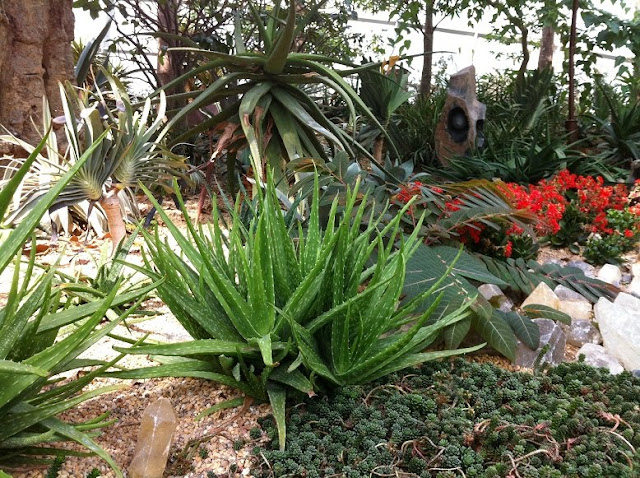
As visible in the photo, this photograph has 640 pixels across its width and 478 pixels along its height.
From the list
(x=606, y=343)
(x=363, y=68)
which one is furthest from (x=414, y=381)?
(x=363, y=68)

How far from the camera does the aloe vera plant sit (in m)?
1.61

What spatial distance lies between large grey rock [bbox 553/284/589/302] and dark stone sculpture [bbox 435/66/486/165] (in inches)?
119

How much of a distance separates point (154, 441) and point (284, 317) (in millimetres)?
436

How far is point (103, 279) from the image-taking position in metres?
2.57

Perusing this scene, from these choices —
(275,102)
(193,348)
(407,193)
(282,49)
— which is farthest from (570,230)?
(193,348)

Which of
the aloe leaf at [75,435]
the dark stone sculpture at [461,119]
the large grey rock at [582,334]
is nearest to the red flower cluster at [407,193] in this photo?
the large grey rock at [582,334]

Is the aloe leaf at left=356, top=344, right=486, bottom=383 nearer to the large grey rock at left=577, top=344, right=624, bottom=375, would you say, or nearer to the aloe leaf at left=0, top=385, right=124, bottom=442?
the large grey rock at left=577, top=344, right=624, bottom=375

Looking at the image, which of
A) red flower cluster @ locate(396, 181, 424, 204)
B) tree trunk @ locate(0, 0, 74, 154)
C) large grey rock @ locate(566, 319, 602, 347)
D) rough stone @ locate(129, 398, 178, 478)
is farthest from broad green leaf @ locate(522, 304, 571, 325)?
tree trunk @ locate(0, 0, 74, 154)

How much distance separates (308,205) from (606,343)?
1561mm

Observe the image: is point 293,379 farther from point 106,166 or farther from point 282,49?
point 282,49

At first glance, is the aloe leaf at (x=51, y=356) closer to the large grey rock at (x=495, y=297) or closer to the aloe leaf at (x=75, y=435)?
the aloe leaf at (x=75, y=435)

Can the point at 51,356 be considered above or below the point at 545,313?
above

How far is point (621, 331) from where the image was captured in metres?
2.35

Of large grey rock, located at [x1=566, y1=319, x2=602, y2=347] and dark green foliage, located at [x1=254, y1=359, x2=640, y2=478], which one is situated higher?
dark green foliage, located at [x1=254, y1=359, x2=640, y2=478]
